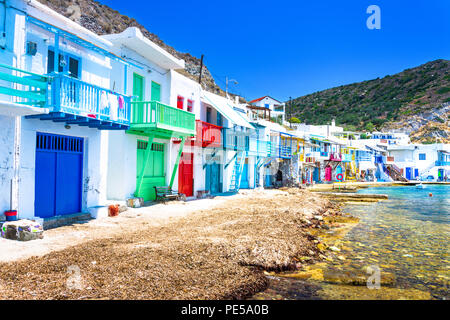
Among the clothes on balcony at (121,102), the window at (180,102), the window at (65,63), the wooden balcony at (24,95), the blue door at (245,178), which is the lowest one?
the blue door at (245,178)

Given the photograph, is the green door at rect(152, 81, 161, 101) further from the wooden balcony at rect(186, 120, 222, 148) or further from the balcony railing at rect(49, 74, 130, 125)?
the balcony railing at rect(49, 74, 130, 125)

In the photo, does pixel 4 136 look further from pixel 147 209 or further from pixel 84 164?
pixel 147 209

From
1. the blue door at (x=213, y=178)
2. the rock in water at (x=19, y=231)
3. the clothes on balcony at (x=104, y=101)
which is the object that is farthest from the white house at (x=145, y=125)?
the rock in water at (x=19, y=231)

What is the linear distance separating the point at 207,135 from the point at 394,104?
99.6 metres

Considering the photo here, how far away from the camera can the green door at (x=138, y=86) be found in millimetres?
16062

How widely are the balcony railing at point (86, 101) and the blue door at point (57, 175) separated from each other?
5.34 ft

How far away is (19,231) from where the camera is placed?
8.49 meters

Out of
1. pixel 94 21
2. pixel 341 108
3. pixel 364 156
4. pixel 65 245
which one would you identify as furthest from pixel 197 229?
pixel 341 108

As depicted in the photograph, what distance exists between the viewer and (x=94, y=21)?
5041cm

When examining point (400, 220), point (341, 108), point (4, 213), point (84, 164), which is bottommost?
point (400, 220)

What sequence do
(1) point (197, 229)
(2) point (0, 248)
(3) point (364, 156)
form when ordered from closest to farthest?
(2) point (0, 248), (1) point (197, 229), (3) point (364, 156)

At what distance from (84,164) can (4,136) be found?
3.38m

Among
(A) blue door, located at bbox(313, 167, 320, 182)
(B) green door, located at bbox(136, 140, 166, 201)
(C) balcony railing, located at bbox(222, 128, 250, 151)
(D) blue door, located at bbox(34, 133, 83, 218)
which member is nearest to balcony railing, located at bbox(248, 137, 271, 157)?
(C) balcony railing, located at bbox(222, 128, 250, 151)

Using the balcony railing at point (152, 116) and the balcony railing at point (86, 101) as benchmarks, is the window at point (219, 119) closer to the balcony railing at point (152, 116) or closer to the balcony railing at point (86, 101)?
the balcony railing at point (152, 116)
